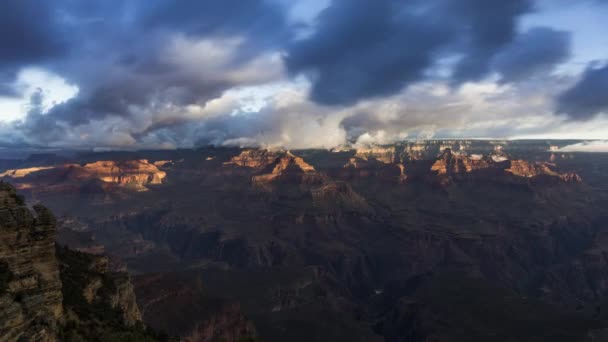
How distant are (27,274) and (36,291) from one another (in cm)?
171

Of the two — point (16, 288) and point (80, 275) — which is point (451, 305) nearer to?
point (80, 275)

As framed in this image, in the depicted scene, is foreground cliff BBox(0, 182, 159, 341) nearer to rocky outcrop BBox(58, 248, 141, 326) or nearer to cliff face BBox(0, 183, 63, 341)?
cliff face BBox(0, 183, 63, 341)

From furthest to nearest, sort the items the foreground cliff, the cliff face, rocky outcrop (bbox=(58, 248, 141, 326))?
rocky outcrop (bbox=(58, 248, 141, 326)) < the foreground cliff < the cliff face

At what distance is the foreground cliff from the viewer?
97.6 feet

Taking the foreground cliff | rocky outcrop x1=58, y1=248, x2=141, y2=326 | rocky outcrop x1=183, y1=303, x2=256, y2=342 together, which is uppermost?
the foreground cliff

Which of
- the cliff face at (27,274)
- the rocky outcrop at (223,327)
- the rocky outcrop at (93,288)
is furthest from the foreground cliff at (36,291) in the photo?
the rocky outcrop at (223,327)

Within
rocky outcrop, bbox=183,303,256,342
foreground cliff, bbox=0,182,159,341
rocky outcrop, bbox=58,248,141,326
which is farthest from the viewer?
rocky outcrop, bbox=183,303,256,342

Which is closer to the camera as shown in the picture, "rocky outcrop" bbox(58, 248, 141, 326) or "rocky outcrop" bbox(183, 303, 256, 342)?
"rocky outcrop" bbox(58, 248, 141, 326)

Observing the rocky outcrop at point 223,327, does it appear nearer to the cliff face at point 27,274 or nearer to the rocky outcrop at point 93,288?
the rocky outcrop at point 93,288

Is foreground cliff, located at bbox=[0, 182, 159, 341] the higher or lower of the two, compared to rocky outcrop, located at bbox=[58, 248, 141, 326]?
higher

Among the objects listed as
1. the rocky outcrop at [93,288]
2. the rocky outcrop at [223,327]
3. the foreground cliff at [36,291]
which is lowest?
the rocky outcrop at [223,327]

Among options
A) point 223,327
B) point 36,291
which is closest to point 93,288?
point 36,291

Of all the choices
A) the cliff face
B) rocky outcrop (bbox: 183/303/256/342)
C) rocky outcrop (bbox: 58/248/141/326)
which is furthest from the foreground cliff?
rocky outcrop (bbox: 183/303/256/342)

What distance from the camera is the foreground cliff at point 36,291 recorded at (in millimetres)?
29750
